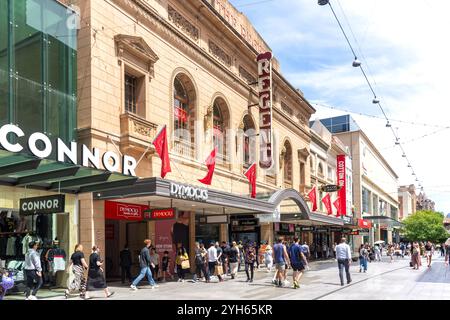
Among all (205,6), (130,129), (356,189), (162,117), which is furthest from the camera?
(356,189)

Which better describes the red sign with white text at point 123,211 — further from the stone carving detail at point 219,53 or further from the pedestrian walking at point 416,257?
the pedestrian walking at point 416,257

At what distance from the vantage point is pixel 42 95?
16.5 m

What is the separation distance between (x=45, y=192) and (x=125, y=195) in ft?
8.36

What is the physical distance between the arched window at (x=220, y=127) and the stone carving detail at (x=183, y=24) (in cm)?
398

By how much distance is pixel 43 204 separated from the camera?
14.2 metres

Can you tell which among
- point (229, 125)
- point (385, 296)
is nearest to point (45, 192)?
point (385, 296)

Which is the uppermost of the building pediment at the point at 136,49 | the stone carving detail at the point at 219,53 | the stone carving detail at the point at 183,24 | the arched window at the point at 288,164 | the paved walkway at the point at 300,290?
the stone carving detail at the point at 183,24

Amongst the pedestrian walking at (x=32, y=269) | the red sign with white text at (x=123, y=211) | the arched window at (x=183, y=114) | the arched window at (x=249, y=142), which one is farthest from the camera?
the arched window at (x=249, y=142)

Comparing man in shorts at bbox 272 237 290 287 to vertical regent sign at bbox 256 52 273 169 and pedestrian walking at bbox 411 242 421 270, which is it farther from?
pedestrian walking at bbox 411 242 421 270

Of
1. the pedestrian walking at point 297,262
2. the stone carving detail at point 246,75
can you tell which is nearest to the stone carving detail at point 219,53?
the stone carving detail at point 246,75

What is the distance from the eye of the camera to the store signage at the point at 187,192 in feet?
55.3

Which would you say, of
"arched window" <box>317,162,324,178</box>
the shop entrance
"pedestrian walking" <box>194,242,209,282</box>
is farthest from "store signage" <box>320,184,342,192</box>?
the shop entrance

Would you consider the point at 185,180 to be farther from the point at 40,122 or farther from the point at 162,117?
the point at 40,122

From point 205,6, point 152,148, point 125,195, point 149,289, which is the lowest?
point 149,289
